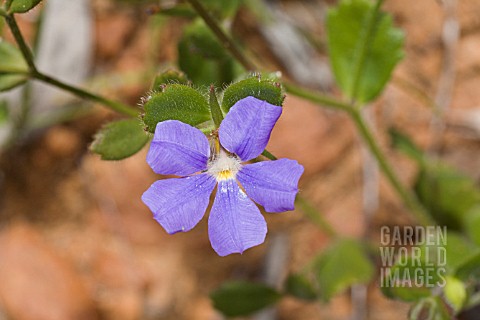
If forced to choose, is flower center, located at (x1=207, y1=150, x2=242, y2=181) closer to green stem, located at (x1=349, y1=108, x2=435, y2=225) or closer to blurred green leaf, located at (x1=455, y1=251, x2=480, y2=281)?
green stem, located at (x1=349, y1=108, x2=435, y2=225)

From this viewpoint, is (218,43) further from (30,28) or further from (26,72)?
(30,28)

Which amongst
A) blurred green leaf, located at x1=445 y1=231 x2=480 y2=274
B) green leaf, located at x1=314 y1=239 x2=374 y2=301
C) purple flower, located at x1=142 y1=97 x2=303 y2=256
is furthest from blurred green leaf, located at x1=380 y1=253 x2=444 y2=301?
purple flower, located at x1=142 y1=97 x2=303 y2=256

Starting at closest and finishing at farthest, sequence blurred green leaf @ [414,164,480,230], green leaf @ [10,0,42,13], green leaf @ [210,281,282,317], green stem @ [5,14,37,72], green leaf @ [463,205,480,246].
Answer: green leaf @ [10,0,42,13] → green stem @ [5,14,37,72] → green leaf @ [463,205,480,246] → green leaf @ [210,281,282,317] → blurred green leaf @ [414,164,480,230]

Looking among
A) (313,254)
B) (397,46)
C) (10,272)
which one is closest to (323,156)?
(313,254)

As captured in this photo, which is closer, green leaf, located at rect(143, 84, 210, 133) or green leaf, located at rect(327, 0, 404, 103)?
green leaf, located at rect(143, 84, 210, 133)

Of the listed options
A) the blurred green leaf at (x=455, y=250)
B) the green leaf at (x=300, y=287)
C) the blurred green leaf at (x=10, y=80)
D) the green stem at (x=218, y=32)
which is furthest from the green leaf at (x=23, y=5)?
the blurred green leaf at (x=455, y=250)

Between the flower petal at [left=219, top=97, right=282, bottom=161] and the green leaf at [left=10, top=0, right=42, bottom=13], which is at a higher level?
the green leaf at [left=10, top=0, right=42, bottom=13]
